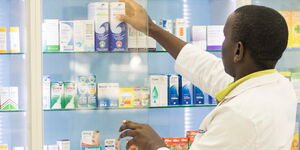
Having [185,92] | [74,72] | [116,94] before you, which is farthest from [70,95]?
[185,92]

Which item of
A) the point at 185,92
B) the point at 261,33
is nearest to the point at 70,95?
the point at 185,92

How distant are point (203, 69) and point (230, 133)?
0.92 metres

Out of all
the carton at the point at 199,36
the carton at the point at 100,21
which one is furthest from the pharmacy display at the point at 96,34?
the carton at the point at 199,36

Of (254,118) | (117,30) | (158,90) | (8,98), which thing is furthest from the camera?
(158,90)

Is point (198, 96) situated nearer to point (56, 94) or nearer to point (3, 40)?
point (56, 94)

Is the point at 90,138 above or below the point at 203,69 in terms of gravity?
below

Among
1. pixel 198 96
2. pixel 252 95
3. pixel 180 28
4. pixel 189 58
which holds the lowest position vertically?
pixel 198 96

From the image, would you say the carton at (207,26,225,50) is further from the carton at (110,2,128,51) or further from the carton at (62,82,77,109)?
the carton at (62,82,77,109)

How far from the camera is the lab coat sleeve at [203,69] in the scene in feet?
7.35

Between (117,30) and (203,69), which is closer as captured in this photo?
(203,69)

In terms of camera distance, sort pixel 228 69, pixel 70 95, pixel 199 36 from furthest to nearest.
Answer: pixel 199 36, pixel 70 95, pixel 228 69

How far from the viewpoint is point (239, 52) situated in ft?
5.12

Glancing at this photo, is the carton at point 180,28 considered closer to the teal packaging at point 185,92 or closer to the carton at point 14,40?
the teal packaging at point 185,92

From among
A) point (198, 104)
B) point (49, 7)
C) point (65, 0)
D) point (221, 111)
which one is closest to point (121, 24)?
point (65, 0)
